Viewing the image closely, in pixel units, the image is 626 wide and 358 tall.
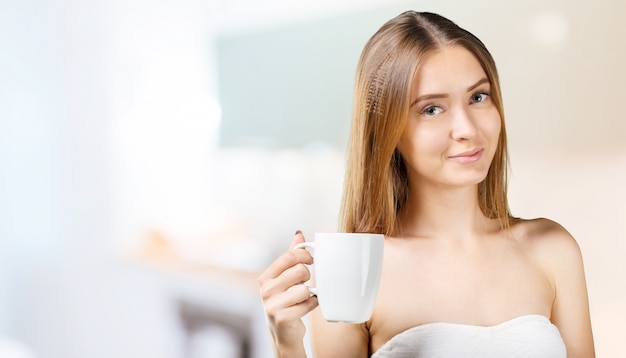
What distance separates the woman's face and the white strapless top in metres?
0.22

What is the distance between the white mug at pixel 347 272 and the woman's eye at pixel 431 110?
30 centimetres

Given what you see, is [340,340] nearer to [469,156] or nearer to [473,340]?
[473,340]

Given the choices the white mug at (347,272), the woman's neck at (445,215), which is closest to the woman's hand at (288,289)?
the white mug at (347,272)

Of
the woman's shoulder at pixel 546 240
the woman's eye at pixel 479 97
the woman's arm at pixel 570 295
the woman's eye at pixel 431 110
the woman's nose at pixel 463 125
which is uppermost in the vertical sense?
the woman's eye at pixel 479 97

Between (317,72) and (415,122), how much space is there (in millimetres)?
416

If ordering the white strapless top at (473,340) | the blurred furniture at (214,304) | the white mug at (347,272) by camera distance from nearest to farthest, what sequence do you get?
the white mug at (347,272) → the white strapless top at (473,340) → the blurred furniture at (214,304)

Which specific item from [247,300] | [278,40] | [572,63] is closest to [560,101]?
[572,63]

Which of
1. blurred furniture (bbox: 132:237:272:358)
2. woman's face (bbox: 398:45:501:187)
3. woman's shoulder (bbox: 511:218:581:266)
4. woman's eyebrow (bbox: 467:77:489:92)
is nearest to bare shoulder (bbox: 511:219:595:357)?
woman's shoulder (bbox: 511:218:581:266)

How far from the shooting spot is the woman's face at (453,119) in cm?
131

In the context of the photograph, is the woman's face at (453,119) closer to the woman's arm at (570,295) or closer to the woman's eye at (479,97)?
the woman's eye at (479,97)

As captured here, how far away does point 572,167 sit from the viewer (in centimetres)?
139

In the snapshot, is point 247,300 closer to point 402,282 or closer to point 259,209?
point 259,209

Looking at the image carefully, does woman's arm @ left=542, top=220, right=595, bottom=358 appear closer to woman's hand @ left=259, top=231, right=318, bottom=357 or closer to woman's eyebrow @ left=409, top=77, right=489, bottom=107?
woman's eyebrow @ left=409, top=77, right=489, bottom=107

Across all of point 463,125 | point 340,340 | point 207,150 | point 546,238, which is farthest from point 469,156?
point 207,150
